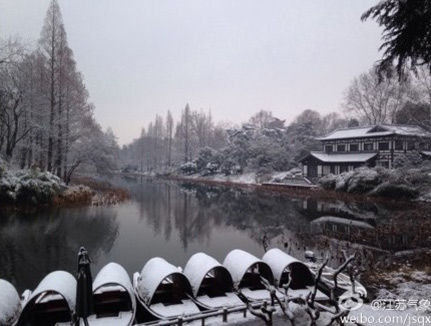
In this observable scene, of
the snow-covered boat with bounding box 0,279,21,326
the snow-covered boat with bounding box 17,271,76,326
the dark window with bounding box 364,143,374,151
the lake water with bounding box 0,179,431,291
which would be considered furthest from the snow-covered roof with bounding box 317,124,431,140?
the snow-covered boat with bounding box 0,279,21,326

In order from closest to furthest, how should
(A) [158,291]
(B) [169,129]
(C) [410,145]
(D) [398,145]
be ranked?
(A) [158,291], (D) [398,145], (C) [410,145], (B) [169,129]

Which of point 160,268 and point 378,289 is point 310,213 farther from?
point 160,268

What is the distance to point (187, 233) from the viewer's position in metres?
19.2

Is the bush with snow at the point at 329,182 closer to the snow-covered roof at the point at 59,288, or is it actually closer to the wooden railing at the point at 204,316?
the wooden railing at the point at 204,316

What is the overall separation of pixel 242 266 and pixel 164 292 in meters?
2.74

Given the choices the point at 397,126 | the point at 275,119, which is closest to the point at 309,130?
the point at 397,126

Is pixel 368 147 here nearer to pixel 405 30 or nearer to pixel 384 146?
pixel 384 146

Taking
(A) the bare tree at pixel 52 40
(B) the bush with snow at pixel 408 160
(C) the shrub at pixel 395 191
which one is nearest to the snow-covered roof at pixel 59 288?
(A) the bare tree at pixel 52 40

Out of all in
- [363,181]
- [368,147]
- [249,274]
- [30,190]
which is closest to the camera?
[249,274]

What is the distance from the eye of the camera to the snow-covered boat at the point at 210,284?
874 cm

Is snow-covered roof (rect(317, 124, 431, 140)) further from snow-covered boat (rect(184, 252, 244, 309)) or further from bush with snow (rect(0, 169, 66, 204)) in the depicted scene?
bush with snow (rect(0, 169, 66, 204))

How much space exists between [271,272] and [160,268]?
3.92m

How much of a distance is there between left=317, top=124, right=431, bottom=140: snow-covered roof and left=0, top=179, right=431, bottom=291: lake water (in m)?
18.8

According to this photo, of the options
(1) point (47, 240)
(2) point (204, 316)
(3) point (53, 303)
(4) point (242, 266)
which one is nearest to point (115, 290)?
(3) point (53, 303)
